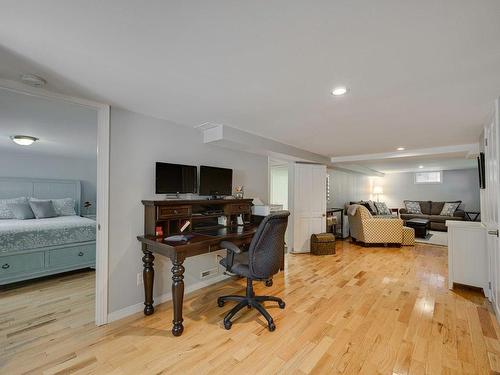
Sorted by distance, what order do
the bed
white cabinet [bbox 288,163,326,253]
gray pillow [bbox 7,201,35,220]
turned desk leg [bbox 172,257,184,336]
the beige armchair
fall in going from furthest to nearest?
the beige armchair → white cabinet [bbox 288,163,326,253] → gray pillow [bbox 7,201,35,220] → the bed → turned desk leg [bbox 172,257,184,336]

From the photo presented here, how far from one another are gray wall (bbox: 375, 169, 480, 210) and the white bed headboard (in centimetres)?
962

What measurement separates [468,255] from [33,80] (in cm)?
490

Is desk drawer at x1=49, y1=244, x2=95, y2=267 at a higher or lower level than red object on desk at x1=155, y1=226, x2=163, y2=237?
lower

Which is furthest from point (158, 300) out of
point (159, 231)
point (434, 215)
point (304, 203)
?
point (434, 215)

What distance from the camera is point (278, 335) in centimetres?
210

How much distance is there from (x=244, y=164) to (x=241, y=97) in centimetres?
169

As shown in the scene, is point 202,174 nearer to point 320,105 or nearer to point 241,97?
point 241,97

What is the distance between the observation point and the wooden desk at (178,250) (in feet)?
6.88

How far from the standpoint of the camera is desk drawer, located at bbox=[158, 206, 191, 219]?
96.4 inches

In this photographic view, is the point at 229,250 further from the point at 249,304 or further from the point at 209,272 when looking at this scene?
the point at 209,272

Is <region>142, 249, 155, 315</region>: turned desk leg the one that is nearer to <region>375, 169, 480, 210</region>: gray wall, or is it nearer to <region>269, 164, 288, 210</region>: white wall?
<region>269, 164, 288, 210</region>: white wall

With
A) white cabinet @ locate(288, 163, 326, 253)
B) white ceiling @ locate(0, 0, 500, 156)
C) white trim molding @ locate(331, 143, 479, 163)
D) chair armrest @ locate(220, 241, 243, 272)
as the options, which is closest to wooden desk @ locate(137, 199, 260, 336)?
chair armrest @ locate(220, 241, 243, 272)

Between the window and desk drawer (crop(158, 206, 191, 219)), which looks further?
the window

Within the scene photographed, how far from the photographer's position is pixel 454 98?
2088 mm
